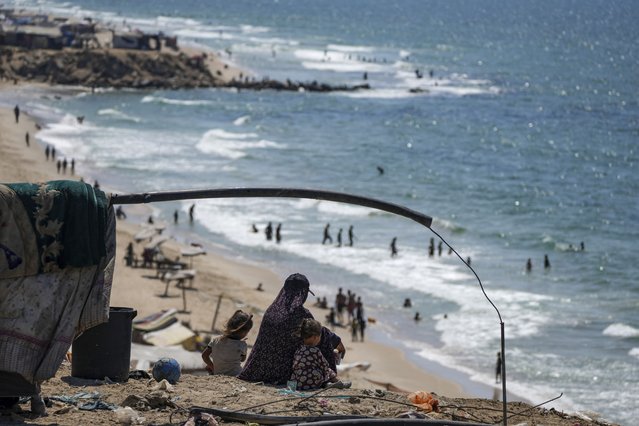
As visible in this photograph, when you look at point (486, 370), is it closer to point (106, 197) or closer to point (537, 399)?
point (537, 399)

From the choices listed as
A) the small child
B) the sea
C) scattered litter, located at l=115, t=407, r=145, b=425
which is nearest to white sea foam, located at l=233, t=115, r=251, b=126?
the sea

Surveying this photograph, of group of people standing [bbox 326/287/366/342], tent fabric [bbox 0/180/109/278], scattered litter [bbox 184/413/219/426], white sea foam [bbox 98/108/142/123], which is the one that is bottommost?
group of people standing [bbox 326/287/366/342]

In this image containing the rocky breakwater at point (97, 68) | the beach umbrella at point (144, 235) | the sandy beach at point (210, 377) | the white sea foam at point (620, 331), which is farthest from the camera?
the rocky breakwater at point (97, 68)

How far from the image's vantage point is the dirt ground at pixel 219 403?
858 centimetres

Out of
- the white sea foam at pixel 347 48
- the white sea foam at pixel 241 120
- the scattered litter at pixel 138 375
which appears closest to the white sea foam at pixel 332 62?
the white sea foam at pixel 347 48

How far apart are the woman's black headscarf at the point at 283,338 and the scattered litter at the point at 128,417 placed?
4.90 ft

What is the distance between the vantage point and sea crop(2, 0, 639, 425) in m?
27.6

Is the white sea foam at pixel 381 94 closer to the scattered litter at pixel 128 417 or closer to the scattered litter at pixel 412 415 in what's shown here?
the scattered litter at pixel 412 415

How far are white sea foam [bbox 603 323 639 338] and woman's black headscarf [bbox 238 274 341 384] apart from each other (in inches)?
777

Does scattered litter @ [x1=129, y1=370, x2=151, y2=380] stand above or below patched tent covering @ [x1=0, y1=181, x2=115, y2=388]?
below

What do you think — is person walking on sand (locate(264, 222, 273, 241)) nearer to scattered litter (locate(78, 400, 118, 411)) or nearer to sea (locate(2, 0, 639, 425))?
sea (locate(2, 0, 639, 425))

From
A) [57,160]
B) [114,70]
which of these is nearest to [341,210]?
[57,160]

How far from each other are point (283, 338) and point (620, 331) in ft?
66.9

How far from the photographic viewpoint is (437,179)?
52.4m
